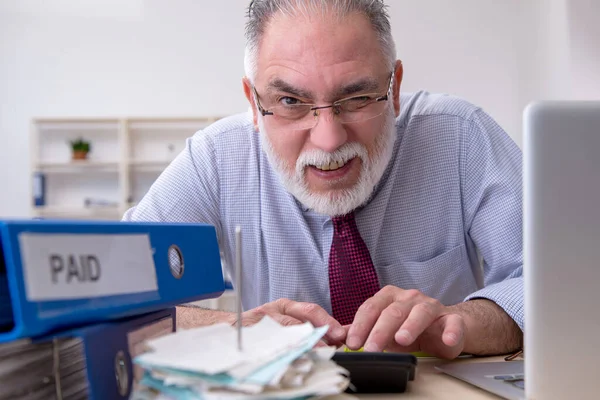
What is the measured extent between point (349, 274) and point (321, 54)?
0.50m

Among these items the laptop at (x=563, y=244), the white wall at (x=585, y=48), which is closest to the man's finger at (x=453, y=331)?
the laptop at (x=563, y=244)

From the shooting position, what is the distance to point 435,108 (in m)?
1.58

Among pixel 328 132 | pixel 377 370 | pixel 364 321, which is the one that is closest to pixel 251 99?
pixel 328 132

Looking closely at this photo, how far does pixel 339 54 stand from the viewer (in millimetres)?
1273

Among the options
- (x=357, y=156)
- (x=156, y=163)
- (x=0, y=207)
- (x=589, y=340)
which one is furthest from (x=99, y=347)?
(x=0, y=207)

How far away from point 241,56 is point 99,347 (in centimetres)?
548

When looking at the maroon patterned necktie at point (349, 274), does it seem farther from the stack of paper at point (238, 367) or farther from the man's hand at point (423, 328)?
the stack of paper at point (238, 367)

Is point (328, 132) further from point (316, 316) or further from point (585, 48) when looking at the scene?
point (585, 48)

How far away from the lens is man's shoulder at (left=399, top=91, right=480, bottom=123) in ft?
5.14

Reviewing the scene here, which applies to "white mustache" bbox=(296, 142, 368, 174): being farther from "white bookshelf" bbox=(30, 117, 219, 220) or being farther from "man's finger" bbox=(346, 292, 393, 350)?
"white bookshelf" bbox=(30, 117, 219, 220)

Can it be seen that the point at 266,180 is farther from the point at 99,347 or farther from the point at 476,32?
the point at 476,32

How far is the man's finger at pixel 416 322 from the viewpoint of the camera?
2.68ft

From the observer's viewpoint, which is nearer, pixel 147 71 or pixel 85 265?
pixel 85 265

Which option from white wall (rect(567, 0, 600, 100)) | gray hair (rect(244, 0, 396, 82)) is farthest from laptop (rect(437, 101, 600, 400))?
white wall (rect(567, 0, 600, 100))
